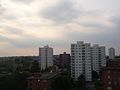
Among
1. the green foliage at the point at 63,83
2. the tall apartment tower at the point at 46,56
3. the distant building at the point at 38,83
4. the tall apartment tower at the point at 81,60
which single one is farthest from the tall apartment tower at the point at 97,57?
the distant building at the point at 38,83

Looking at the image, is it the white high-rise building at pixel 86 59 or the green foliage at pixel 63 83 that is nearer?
the green foliage at pixel 63 83

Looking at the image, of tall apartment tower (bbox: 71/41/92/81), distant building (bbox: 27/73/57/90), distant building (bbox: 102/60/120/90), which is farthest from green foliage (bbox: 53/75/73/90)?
tall apartment tower (bbox: 71/41/92/81)

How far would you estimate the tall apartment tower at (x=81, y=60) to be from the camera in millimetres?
81006

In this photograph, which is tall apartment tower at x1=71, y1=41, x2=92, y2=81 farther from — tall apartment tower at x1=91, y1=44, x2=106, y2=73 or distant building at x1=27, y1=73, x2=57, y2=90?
distant building at x1=27, y1=73, x2=57, y2=90

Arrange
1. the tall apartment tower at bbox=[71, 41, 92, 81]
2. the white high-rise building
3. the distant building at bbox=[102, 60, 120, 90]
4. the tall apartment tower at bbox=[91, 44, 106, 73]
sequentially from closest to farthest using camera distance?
1. the distant building at bbox=[102, 60, 120, 90]
2. the tall apartment tower at bbox=[71, 41, 92, 81]
3. the white high-rise building
4. the tall apartment tower at bbox=[91, 44, 106, 73]

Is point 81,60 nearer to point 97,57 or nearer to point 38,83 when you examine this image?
Answer: point 97,57

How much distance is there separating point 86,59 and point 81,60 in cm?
171

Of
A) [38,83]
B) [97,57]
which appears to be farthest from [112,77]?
[97,57]

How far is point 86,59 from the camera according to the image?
85.1 m

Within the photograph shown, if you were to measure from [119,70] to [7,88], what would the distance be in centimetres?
1941

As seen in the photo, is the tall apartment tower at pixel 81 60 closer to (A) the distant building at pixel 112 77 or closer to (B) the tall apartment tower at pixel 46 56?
(B) the tall apartment tower at pixel 46 56

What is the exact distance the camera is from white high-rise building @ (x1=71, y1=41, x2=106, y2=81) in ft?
267

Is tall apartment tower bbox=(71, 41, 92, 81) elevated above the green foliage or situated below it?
above

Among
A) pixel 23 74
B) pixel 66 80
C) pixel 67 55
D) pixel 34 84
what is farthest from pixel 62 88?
pixel 67 55
